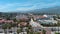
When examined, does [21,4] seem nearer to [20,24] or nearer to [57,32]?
[20,24]

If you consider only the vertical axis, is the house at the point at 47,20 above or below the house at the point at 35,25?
above

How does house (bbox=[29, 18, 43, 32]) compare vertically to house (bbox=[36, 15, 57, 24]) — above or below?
below

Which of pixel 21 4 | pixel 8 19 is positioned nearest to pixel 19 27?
pixel 8 19

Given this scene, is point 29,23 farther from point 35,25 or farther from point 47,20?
point 47,20

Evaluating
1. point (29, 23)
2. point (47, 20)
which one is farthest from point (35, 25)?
point (47, 20)
